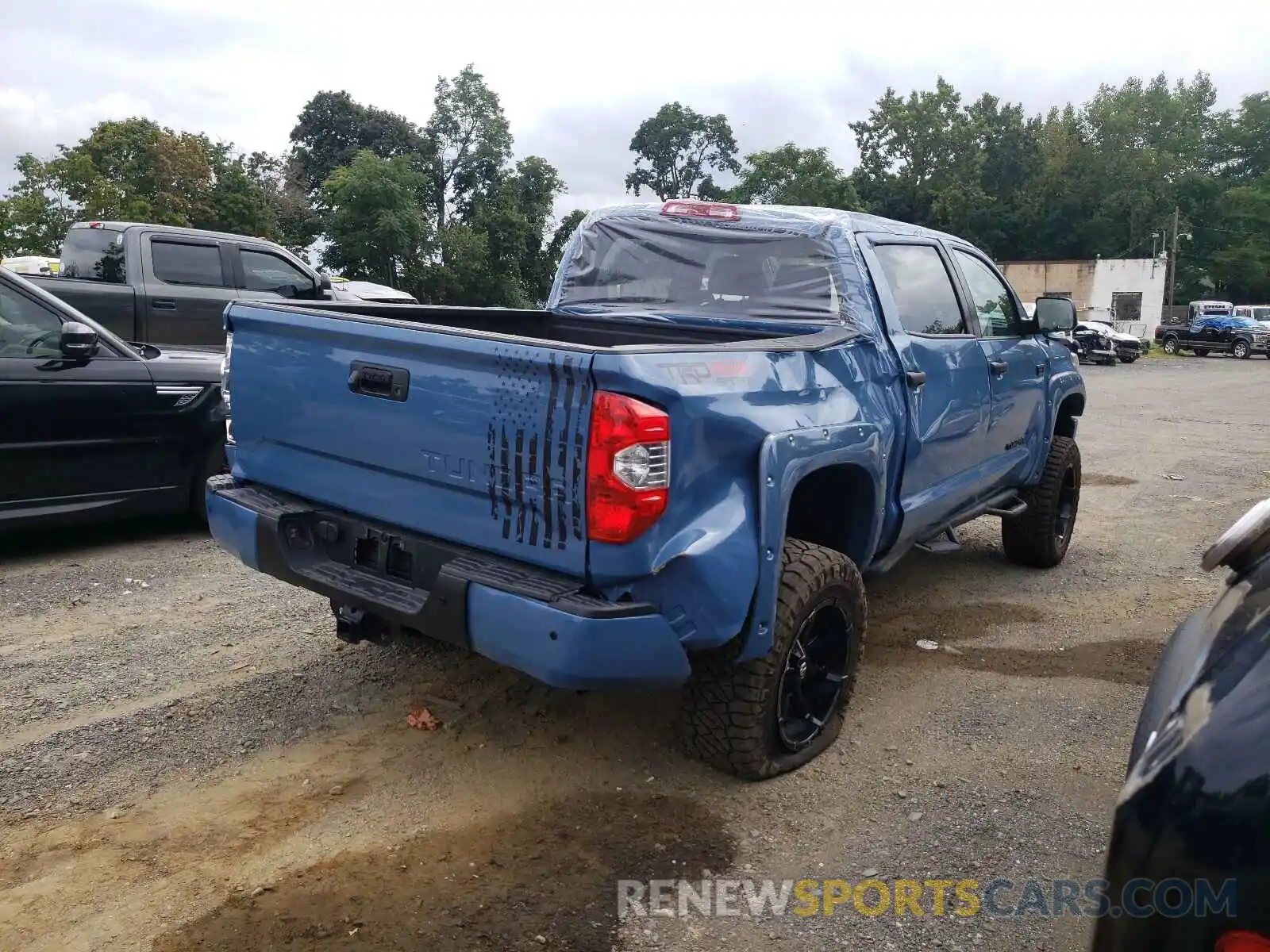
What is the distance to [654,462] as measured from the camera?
269 cm

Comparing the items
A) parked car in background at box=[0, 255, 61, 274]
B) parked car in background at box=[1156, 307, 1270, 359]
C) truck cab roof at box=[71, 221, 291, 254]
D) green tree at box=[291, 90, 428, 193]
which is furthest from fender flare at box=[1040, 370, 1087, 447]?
green tree at box=[291, 90, 428, 193]

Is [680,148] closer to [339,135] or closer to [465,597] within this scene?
[339,135]

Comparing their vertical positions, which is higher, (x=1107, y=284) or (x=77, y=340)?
(x=1107, y=284)

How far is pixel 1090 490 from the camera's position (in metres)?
8.66

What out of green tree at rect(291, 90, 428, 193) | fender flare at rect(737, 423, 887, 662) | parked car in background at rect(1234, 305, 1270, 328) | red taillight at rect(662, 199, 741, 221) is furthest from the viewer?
green tree at rect(291, 90, 428, 193)

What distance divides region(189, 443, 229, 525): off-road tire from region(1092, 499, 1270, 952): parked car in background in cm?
546

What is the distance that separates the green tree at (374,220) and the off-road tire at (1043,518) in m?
27.0

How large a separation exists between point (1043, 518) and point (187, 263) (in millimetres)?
7707

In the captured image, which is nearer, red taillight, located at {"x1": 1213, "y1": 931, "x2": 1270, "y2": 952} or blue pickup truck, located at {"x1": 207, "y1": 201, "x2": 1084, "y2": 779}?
red taillight, located at {"x1": 1213, "y1": 931, "x2": 1270, "y2": 952}

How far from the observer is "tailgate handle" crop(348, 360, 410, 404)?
3.05 m

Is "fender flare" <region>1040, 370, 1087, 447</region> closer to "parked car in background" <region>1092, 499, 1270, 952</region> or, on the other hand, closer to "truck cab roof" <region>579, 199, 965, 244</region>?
"truck cab roof" <region>579, 199, 965, 244</region>

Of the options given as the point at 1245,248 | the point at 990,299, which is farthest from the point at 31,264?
the point at 1245,248

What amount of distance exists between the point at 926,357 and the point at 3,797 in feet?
11.8

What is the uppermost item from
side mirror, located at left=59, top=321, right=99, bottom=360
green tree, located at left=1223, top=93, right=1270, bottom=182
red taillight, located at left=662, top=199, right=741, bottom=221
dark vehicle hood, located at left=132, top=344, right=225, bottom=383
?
green tree, located at left=1223, top=93, right=1270, bottom=182
